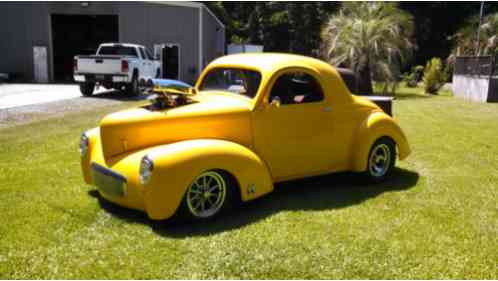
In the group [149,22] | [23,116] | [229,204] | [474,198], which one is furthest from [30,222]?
[149,22]

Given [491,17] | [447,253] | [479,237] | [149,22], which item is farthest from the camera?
[491,17]

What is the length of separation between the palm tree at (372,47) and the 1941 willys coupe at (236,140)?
14548 millimetres

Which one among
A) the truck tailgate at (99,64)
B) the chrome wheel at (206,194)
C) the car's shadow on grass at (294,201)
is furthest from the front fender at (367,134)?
the truck tailgate at (99,64)

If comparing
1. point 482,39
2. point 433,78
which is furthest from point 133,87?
point 482,39

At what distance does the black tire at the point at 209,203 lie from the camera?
429cm

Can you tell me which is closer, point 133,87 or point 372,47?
point 133,87

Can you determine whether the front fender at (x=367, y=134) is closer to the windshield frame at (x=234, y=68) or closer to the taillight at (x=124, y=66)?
the windshield frame at (x=234, y=68)

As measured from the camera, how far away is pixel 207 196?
4.45m

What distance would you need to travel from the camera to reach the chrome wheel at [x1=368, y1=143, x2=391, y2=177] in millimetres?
5934

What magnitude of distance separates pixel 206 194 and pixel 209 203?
117mm

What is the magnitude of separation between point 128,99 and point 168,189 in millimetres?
12274

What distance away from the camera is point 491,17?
25000 mm

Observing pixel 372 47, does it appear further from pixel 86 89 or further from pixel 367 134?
pixel 367 134

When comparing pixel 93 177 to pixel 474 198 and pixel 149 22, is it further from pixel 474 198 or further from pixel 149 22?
pixel 149 22
